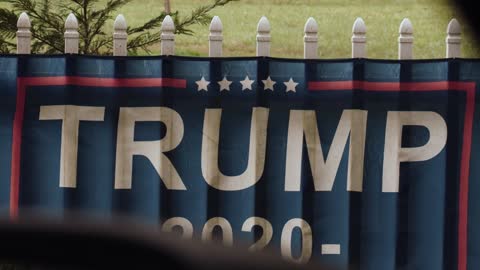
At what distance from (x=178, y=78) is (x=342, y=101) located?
823 millimetres

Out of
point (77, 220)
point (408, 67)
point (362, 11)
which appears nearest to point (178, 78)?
point (408, 67)

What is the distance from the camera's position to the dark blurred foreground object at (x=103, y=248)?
1.94ft

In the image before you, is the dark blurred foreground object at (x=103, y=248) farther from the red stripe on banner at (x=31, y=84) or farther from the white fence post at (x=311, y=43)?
the white fence post at (x=311, y=43)

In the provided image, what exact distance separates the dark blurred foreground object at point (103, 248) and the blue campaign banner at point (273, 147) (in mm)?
5013

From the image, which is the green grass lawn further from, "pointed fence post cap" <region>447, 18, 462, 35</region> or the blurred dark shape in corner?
the blurred dark shape in corner

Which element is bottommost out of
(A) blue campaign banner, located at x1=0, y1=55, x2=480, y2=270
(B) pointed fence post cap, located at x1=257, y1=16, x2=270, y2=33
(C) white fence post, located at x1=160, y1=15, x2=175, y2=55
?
(A) blue campaign banner, located at x1=0, y1=55, x2=480, y2=270

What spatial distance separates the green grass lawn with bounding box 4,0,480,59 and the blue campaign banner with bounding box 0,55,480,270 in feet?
20.9

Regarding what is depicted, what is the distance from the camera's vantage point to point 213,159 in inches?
223

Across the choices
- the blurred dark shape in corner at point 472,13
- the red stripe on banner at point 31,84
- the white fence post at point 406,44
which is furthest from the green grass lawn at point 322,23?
the blurred dark shape in corner at point 472,13

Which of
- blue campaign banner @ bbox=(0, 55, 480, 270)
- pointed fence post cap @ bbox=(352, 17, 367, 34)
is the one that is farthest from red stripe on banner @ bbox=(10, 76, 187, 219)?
Answer: pointed fence post cap @ bbox=(352, 17, 367, 34)

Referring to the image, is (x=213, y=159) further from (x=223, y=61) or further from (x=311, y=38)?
(x=311, y=38)

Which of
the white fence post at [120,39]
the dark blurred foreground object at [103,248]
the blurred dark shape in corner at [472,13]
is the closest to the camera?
the dark blurred foreground object at [103,248]

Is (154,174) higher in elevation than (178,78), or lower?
lower

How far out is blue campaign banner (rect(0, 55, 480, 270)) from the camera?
18.5 feet
